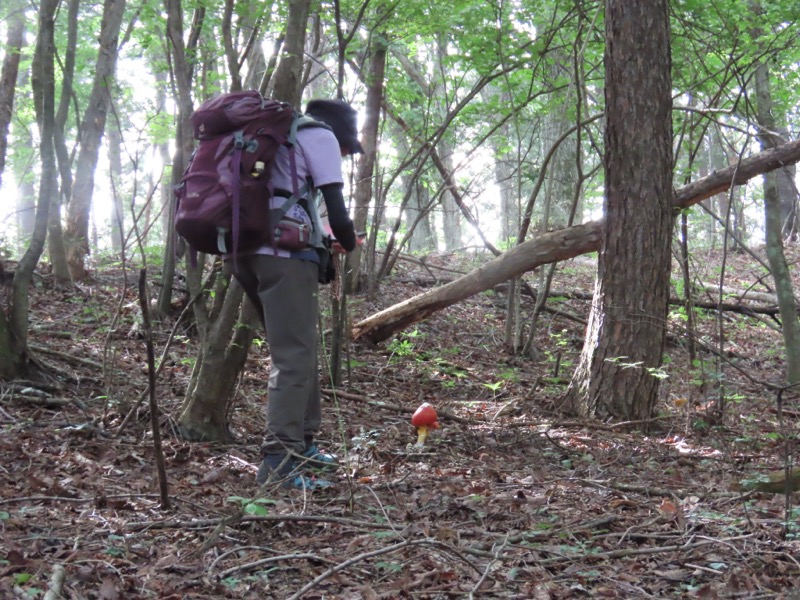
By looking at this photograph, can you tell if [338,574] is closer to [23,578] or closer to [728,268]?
[23,578]

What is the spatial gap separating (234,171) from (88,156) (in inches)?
249

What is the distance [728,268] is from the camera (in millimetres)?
14375

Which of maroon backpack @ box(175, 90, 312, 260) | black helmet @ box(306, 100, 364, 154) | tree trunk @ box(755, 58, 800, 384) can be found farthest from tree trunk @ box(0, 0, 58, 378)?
tree trunk @ box(755, 58, 800, 384)

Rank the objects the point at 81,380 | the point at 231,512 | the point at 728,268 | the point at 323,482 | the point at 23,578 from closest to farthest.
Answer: the point at 23,578
the point at 231,512
the point at 323,482
the point at 81,380
the point at 728,268

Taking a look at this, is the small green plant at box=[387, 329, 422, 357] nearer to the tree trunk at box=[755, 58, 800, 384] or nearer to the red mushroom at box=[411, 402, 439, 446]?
the red mushroom at box=[411, 402, 439, 446]

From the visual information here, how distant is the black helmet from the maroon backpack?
44 centimetres

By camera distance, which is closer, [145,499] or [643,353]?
A: [145,499]

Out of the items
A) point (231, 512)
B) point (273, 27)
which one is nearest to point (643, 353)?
point (231, 512)

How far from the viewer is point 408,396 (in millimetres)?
6559

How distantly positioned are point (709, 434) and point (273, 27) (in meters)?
5.54

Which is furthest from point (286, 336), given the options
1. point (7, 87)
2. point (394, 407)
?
point (7, 87)

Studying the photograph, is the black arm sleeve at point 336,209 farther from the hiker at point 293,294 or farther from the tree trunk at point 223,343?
the tree trunk at point 223,343

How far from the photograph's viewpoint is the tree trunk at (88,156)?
292 inches

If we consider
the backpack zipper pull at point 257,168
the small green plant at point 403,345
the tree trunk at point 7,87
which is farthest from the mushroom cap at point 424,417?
the tree trunk at point 7,87
